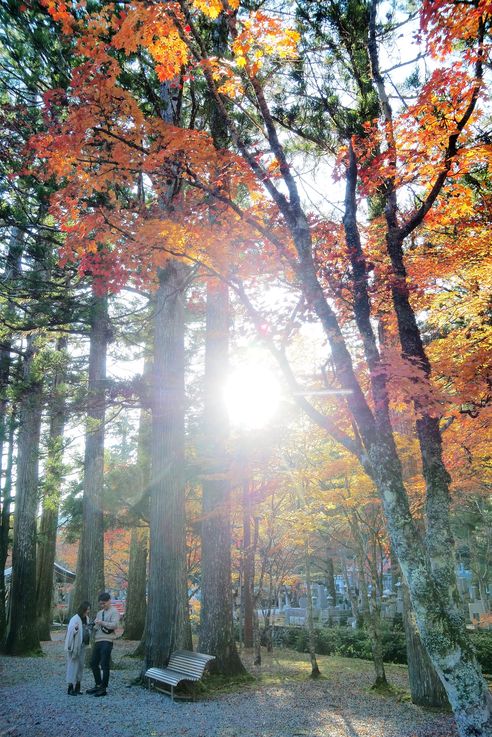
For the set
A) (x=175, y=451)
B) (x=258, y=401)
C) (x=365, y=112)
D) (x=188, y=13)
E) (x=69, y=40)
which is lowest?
(x=175, y=451)

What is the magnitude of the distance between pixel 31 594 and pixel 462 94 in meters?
13.9

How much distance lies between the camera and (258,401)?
10.8 meters

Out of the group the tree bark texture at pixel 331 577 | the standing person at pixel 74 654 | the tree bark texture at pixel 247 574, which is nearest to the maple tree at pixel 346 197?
the standing person at pixel 74 654

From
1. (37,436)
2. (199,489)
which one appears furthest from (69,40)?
(199,489)

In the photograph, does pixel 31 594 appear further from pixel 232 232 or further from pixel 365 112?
pixel 365 112

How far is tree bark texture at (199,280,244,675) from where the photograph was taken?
9.16 m

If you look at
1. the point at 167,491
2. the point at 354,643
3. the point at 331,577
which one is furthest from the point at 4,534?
the point at 331,577

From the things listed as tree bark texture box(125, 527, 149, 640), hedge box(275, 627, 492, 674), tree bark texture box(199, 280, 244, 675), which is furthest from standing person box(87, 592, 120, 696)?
hedge box(275, 627, 492, 674)

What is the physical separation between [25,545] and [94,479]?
3.22 m

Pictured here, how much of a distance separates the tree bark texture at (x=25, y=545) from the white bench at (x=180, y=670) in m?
6.45

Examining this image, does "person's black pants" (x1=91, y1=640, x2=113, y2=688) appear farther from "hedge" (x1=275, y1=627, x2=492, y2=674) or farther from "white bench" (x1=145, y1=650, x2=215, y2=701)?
"hedge" (x1=275, y1=627, x2=492, y2=674)

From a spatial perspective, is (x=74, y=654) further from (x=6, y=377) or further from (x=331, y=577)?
(x=331, y=577)

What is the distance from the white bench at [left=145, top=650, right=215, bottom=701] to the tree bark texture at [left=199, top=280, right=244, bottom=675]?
5.24 ft

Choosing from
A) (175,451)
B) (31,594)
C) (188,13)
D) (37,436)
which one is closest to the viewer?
(188,13)
